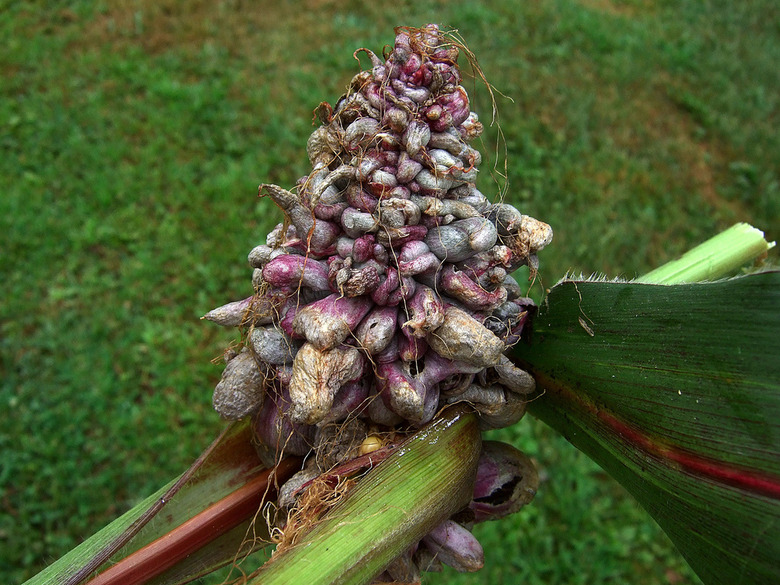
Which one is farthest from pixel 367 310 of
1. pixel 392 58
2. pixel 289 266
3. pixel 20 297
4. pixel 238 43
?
pixel 238 43

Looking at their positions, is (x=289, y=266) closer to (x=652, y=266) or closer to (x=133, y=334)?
(x=133, y=334)

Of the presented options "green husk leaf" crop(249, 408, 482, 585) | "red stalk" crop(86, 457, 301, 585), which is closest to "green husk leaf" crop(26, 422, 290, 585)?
"red stalk" crop(86, 457, 301, 585)

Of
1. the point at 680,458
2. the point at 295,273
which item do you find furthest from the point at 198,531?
the point at 680,458

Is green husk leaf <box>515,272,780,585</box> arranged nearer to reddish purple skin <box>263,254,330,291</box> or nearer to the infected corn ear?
reddish purple skin <box>263,254,330,291</box>

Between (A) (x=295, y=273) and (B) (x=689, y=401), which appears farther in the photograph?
(A) (x=295, y=273)

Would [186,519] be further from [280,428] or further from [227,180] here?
[227,180]
